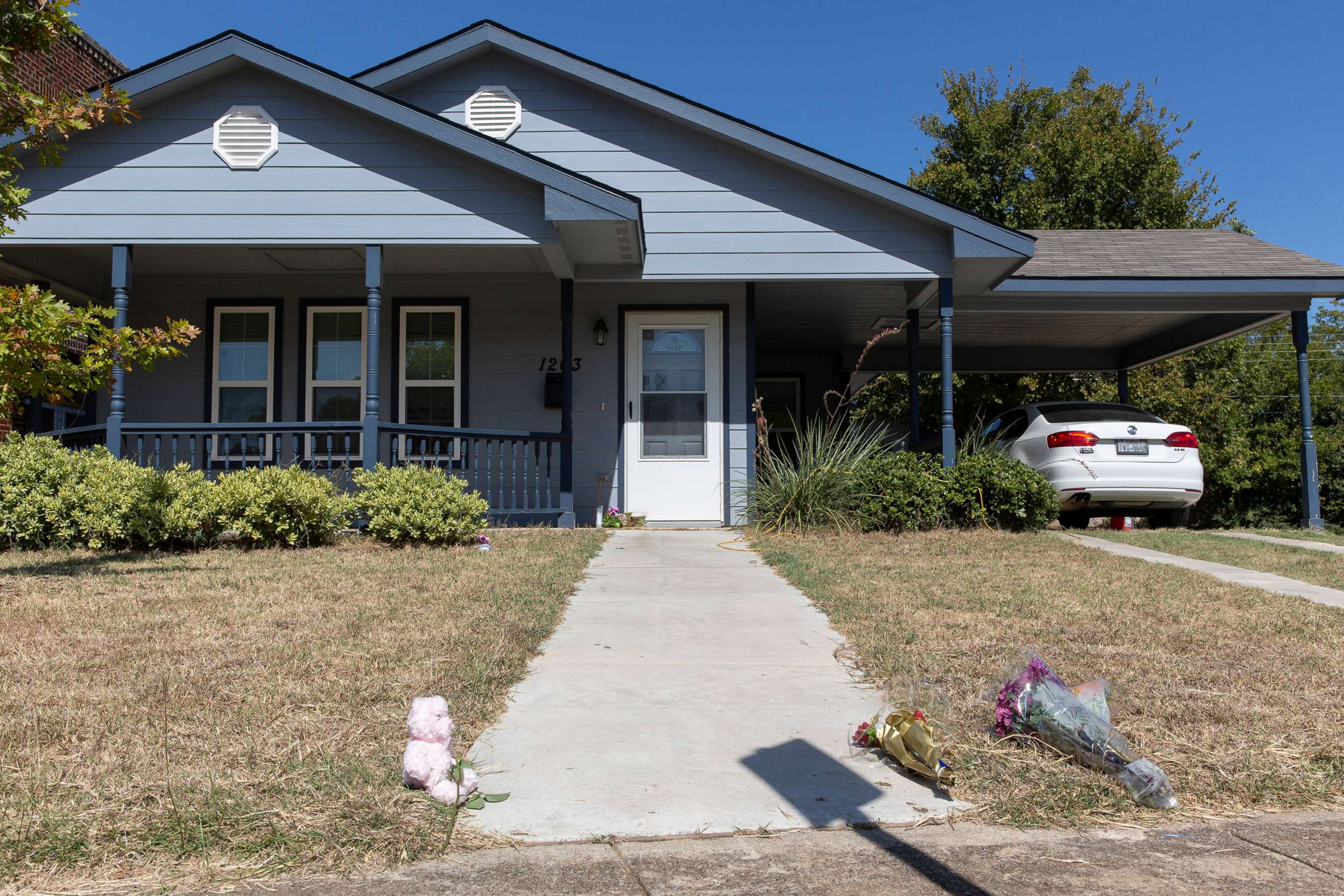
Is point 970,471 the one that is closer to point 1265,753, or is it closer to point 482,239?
point 482,239

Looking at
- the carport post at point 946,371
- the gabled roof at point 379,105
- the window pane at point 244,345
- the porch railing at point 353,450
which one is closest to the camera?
the gabled roof at point 379,105

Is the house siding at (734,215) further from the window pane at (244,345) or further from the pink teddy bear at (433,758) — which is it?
the pink teddy bear at (433,758)

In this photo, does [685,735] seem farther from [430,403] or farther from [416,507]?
[430,403]

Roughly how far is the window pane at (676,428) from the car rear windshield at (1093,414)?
3.79m

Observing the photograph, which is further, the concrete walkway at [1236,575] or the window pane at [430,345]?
the window pane at [430,345]

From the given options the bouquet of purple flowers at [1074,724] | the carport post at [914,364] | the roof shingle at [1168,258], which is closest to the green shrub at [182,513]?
the bouquet of purple flowers at [1074,724]

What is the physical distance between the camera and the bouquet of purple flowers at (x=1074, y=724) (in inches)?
102

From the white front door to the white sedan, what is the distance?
314 cm

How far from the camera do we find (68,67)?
15.0 metres

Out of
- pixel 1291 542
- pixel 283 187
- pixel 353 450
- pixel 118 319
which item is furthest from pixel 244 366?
pixel 1291 542

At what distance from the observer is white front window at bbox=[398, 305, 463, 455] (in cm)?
1096

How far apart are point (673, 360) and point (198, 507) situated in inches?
208

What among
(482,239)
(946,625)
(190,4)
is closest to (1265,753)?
(946,625)

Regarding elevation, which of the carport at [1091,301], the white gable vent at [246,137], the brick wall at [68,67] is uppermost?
the brick wall at [68,67]
